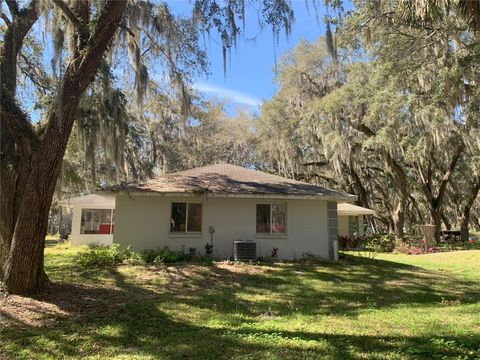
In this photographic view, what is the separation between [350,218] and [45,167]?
2131 centimetres

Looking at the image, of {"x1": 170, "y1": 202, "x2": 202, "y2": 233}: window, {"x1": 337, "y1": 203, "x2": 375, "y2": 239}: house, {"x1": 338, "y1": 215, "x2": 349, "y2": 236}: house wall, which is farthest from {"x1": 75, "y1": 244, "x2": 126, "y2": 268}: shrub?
{"x1": 338, "y1": 215, "x2": 349, "y2": 236}: house wall

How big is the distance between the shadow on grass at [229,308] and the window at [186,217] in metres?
2.12

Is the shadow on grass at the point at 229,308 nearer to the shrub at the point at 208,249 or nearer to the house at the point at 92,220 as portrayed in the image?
the shrub at the point at 208,249

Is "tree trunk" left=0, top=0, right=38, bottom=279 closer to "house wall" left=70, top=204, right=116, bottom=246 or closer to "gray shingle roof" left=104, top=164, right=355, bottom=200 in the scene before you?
"gray shingle roof" left=104, top=164, right=355, bottom=200

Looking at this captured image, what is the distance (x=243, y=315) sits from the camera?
751 centimetres

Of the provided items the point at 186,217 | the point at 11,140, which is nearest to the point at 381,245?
the point at 186,217

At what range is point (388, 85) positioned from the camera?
15180 millimetres

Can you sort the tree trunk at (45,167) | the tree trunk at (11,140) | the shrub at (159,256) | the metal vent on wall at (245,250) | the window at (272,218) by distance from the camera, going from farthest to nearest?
the window at (272,218)
the metal vent on wall at (245,250)
the shrub at (159,256)
the tree trunk at (11,140)
the tree trunk at (45,167)

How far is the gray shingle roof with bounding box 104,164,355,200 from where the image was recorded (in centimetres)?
1365

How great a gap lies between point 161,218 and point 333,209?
240 inches

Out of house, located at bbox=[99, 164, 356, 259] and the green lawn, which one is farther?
house, located at bbox=[99, 164, 356, 259]

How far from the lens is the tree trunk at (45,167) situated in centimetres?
740

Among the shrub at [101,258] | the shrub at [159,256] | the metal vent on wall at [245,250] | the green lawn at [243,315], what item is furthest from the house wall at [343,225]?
the shrub at [101,258]

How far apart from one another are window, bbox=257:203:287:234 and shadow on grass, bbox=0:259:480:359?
1740mm
